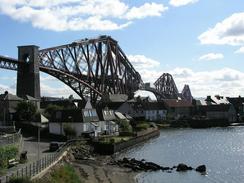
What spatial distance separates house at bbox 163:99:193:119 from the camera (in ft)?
578

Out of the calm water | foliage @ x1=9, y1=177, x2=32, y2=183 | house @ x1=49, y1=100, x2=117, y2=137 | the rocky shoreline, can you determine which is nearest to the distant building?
the calm water

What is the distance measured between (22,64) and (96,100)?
49258 millimetres

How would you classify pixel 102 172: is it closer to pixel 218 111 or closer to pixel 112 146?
pixel 112 146

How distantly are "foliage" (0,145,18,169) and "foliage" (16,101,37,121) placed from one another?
4242 centimetres

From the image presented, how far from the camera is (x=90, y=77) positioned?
15812 cm

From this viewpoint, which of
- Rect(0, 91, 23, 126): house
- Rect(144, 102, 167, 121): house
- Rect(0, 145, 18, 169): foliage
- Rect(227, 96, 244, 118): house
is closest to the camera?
Rect(0, 145, 18, 169): foliage

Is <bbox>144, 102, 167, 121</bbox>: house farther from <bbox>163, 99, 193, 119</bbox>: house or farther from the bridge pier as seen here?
the bridge pier

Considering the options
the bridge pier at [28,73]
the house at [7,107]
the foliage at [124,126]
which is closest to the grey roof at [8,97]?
the house at [7,107]

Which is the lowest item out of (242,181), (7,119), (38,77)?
(242,181)

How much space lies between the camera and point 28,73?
110 m

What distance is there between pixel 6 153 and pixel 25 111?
46.8 meters

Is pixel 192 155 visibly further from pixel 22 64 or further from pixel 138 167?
pixel 22 64

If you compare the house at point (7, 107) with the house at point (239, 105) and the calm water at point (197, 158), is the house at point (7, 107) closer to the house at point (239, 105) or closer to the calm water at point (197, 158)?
the calm water at point (197, 158)

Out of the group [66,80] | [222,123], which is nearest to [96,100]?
[66,80]
